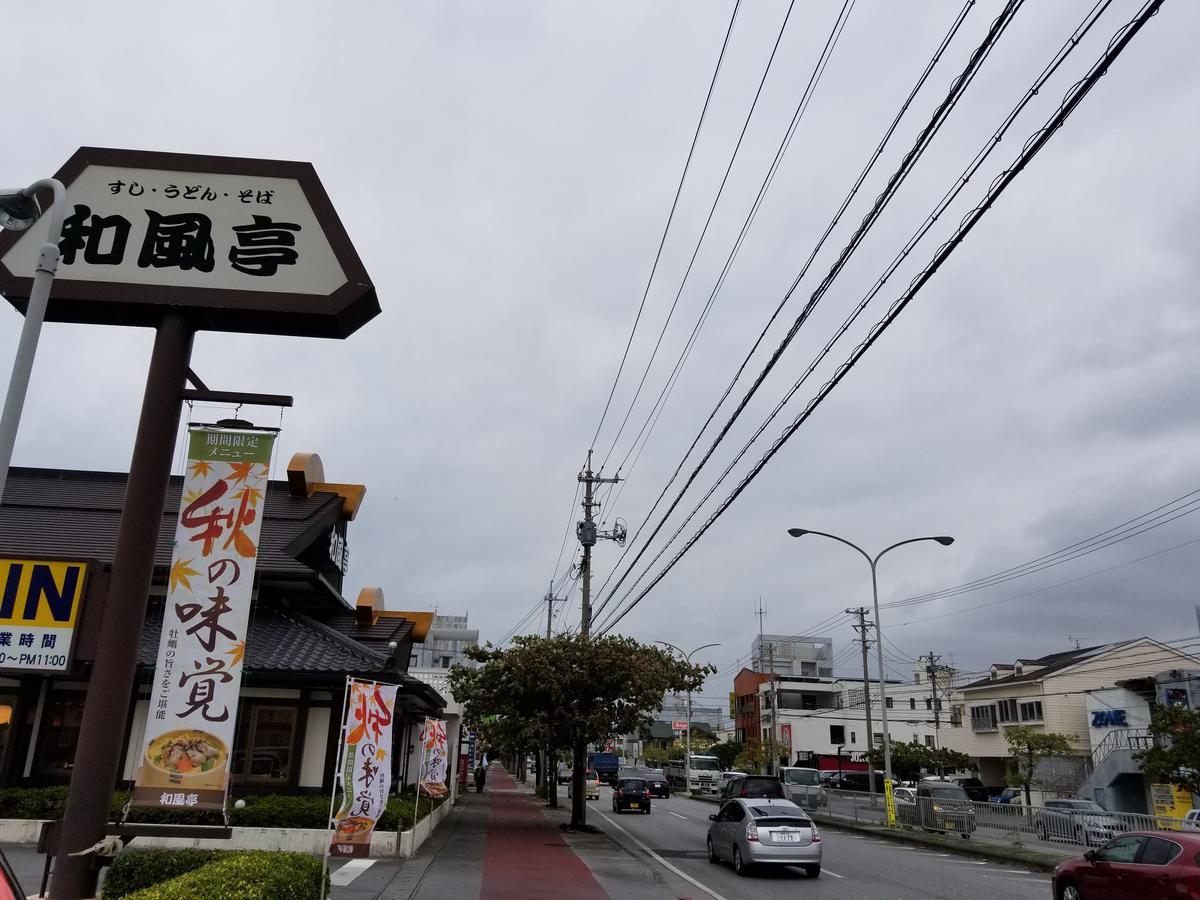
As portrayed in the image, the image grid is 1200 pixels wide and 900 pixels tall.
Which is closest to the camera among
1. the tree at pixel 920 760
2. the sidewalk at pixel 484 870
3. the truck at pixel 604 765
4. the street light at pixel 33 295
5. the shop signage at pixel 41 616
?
the street light at pixel 33 295

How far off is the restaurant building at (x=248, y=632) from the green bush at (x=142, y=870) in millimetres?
1975

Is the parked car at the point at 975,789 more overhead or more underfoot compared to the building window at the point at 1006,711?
more underfoot

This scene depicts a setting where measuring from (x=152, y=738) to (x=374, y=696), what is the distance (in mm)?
4240

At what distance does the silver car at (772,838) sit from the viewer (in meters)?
17.1

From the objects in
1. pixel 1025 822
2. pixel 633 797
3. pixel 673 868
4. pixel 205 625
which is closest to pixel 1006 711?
pixel 633 797

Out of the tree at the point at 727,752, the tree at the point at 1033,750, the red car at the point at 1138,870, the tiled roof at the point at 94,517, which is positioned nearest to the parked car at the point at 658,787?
the tree at the point at 1033,750

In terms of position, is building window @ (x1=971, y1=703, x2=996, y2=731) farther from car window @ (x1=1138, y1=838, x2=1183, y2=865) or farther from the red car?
car window @ (x1=1138, y1=838, x2=1183, y2=865)

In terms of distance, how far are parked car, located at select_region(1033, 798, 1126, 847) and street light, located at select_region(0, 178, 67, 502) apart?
2355 centimetres

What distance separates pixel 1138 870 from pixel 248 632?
573 inches

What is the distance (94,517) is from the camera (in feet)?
70.7

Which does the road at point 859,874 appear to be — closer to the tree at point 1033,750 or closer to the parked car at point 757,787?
the parked car at point 757,787

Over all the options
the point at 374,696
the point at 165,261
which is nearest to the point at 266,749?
the point at 374,696

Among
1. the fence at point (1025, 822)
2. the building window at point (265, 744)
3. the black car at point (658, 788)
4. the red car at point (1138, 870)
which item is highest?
the building window at point (265, 744)

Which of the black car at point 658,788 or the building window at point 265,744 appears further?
the black car at point 658,788
